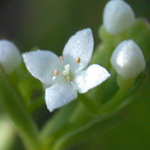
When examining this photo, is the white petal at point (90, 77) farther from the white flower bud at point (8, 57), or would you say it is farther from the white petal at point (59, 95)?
the white flower bud at point (8, 57)

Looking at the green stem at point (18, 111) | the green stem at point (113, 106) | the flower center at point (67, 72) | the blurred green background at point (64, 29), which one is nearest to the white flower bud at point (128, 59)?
the green stem at point (113, 106)

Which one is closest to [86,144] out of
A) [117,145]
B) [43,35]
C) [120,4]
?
[117,145]

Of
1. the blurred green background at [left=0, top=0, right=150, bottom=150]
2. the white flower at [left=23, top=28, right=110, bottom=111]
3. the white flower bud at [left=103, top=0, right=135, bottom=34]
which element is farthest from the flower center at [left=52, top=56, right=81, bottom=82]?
the blurred green background at [left=0, top=0, right=150, bottom=150]

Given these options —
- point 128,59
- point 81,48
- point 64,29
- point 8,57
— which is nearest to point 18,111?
point 8,57

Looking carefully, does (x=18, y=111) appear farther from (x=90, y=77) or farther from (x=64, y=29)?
(x=64, y=29)

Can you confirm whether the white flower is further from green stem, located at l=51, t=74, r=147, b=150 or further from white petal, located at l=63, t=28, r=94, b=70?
green stem, located at l=51, t=74, r=147, b=150
